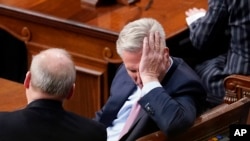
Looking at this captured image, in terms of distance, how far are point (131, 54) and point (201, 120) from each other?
1.19 ft

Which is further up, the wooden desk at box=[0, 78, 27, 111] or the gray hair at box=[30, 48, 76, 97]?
the gray hair at box=[30, 48, 76, 97]

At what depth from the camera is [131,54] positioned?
9.39ft

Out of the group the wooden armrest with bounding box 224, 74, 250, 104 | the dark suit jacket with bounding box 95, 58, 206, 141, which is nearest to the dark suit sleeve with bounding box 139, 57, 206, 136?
the dark suit jacket with bounding box 95, 58, 206, 141

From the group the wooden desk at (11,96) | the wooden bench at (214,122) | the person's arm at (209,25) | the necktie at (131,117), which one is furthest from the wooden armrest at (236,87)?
the wooden desk at (11,96)

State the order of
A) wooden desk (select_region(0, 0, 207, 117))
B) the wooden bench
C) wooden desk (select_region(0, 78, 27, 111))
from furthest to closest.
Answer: wooden desk (select_region(0, 0, 207, 117)), wooden desk (select_region(0, 78, 27, 111)), the wooden bench

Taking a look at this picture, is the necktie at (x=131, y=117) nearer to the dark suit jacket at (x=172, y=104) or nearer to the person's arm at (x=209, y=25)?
the dark suit jacket at (x=172, y=104)

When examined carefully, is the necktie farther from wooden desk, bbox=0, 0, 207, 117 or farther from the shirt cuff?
wooden desk, bbox=0, 0, 207, 117

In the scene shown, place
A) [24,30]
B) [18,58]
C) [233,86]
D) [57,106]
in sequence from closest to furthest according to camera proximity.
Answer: [57,106] < [233,86] < [24,30] < [18,58]

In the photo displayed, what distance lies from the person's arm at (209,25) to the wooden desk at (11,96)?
88 centimetres

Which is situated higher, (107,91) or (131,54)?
(131,54)

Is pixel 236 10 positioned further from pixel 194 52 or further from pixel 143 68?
pixel 143 68

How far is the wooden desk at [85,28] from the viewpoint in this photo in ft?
12.2

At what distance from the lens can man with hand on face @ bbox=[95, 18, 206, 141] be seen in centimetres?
273

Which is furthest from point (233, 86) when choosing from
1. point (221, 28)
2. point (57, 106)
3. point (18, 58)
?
point (18, 58)
